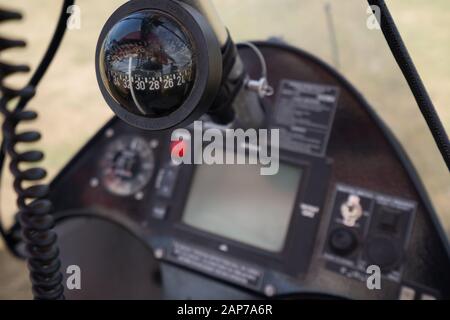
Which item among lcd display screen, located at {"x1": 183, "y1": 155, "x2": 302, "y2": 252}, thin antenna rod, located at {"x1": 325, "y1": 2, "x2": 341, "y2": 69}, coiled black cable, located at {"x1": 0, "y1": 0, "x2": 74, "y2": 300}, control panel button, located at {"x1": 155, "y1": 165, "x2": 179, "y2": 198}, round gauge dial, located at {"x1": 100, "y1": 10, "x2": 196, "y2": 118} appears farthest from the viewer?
thin antenna rod, located at {"x1": 325, "y1": 2, "x2": 341, "y2": 69}

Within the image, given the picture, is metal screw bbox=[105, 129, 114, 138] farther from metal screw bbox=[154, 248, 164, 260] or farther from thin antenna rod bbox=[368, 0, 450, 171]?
thin antenna rod bbox=[368, 0, 450, 171]

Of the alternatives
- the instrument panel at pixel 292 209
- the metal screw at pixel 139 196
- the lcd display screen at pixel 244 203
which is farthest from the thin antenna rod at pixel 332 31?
the metal screw at pixel 139 196

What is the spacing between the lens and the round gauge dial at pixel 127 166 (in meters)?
1.38

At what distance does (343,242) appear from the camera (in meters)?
1.14

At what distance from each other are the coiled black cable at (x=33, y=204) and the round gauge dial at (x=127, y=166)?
34 cm

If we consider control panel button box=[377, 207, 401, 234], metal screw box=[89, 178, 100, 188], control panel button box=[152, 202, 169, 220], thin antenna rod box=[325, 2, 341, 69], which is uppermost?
thin antenna rod box=[325, 2, 341, 69]

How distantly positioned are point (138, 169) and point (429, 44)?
0.84 metres

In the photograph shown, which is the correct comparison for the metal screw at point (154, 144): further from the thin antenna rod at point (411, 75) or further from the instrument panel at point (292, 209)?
the thin antenna rod at point (411, 75)

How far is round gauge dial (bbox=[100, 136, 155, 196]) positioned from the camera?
4.54 ft

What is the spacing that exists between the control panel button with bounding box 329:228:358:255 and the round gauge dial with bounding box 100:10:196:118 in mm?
617

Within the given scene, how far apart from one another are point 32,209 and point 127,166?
382 mm

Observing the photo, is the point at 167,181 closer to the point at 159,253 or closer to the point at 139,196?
the point at 139,196

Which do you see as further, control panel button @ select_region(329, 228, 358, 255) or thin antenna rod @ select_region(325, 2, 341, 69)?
thin antenna rod @ select_region(325, 2, 341, 69)

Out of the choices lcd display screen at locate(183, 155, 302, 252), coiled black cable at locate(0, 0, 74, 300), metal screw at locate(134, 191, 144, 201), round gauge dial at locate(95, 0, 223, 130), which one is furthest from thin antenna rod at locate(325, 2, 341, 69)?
round gauge dial at locate(95, 0, 223, 130)
